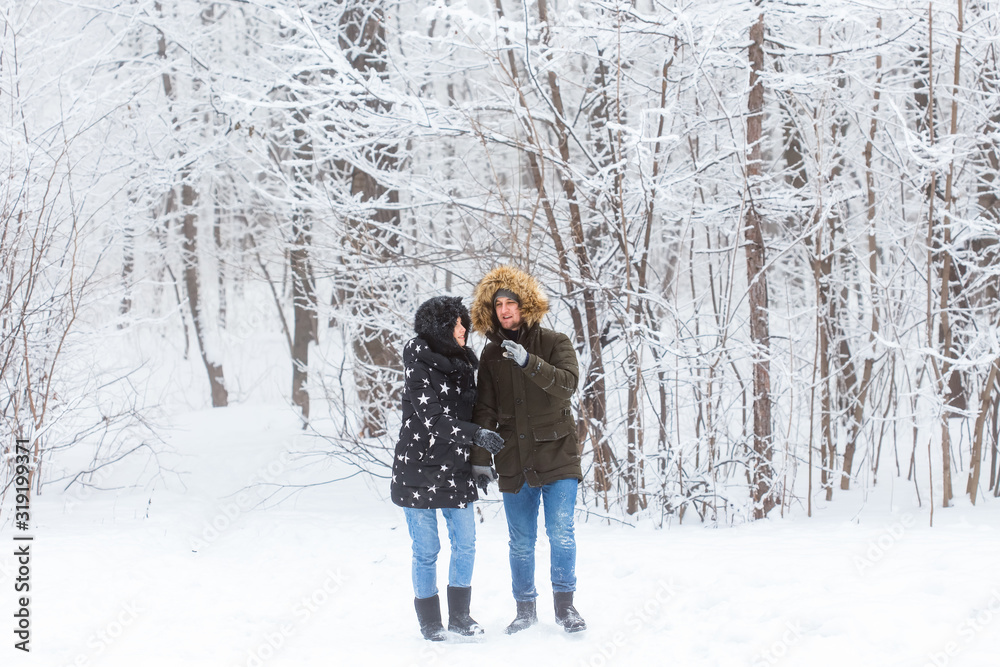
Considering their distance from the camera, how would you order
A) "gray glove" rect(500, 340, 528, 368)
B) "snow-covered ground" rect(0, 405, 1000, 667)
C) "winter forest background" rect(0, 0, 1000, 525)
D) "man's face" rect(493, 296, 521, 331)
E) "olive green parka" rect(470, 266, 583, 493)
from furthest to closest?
"winter forest background" rect(0, 0, 1000, 525), "man's face" rect(493, 296, 521, 331), "olive green parka" rect(470, 266, 583, 493), "snow-covered ground" rect(0, 405, 1000, 667), "gray glove" rect(500, 340, 528, 368)

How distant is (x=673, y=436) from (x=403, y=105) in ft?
11.1

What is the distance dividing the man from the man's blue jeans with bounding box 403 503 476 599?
7.8 inches

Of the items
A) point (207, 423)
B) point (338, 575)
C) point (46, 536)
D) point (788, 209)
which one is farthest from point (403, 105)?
point (207, 423)

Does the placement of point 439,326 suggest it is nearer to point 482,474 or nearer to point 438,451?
point 438,451

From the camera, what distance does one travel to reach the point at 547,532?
380 centimetres

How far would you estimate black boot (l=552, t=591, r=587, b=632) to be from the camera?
3.80 m

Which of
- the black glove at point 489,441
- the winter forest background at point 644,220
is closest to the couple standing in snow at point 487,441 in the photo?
the black glove at point 489,441

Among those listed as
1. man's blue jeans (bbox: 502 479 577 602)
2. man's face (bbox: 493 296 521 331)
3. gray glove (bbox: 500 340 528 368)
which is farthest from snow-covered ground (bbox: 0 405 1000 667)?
man's face (bbox: 493 296 521 331)

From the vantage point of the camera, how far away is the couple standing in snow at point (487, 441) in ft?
12.1

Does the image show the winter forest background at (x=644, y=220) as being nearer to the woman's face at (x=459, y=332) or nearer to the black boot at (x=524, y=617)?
the woman's face at (x=459, y=332)

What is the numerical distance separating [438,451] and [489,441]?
26cm

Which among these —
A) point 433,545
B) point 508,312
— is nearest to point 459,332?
point 508,312

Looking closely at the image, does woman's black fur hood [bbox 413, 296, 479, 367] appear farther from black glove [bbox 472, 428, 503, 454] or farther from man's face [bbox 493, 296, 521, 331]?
black glove [bbox 472, 428, 503, 454]

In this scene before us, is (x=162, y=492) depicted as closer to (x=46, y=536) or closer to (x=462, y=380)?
(x=46, y=536)
